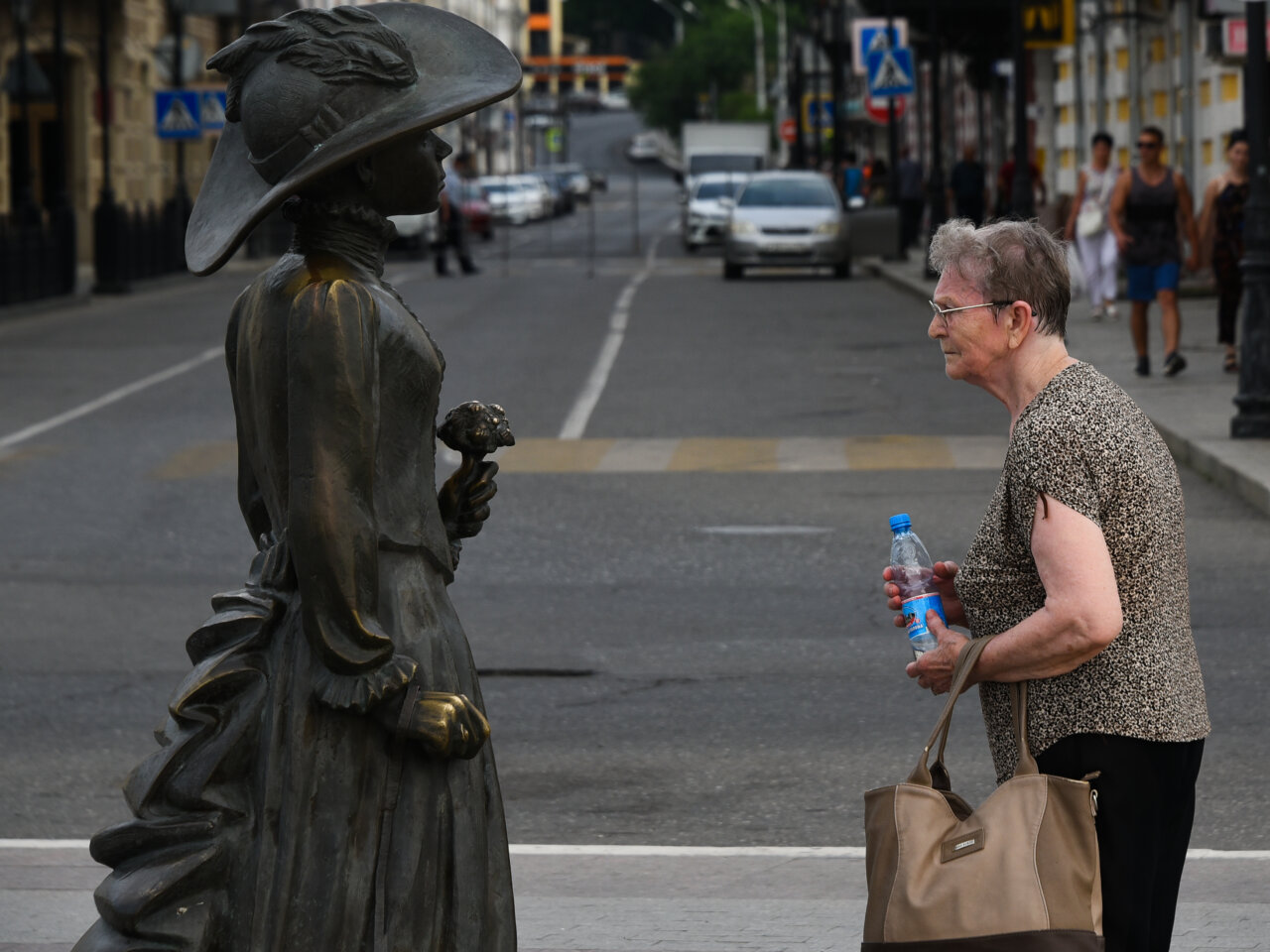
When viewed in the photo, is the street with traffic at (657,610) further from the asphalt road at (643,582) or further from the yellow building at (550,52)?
the yellow building at (550,52)

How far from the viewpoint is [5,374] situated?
2072 centimetres

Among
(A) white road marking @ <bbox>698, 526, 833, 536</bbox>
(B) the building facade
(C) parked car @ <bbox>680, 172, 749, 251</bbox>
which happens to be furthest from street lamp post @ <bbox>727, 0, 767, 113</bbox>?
(A) white road marking @ <bbox>698, 526, 833, 536</bbox>

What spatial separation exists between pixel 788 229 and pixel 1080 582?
3138 cm

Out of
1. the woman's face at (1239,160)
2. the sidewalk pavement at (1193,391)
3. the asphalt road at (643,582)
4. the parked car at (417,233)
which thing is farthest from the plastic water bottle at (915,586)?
the parked car at (417,233)

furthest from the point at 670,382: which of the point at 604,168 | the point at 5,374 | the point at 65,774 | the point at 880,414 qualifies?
the point at 604,168

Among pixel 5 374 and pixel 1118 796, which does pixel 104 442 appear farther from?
pixel 1118 796

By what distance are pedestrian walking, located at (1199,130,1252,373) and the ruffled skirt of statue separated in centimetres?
1449

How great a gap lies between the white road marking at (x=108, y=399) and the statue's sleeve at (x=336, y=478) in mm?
12608

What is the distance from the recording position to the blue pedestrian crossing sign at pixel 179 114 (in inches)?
1377

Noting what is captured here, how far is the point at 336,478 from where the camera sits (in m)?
3.17

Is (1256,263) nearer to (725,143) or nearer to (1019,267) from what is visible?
(1019,267)

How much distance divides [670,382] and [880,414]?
112 inches

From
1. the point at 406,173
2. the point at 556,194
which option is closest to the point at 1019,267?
the point at 406,173

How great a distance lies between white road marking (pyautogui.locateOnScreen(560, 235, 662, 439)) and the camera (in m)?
16.0
